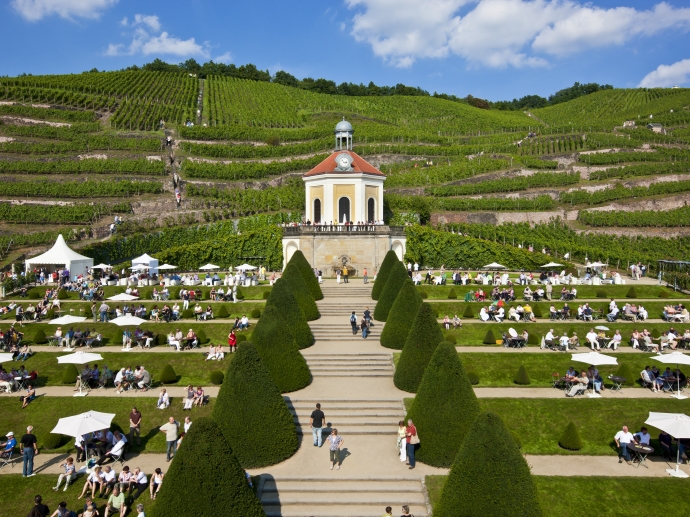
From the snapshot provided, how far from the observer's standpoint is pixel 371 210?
5403 centimetres

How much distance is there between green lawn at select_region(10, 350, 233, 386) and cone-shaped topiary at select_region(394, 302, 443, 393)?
8855 millimetres

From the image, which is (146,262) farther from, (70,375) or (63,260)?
(70,375)

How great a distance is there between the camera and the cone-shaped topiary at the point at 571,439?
59.8 feet

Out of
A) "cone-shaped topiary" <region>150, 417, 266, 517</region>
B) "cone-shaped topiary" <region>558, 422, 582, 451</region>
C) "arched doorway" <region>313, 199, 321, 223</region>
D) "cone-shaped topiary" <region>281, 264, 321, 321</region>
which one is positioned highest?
"arched doorway" <region>313, 199, 321, 223</region>

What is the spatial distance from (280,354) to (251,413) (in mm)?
5206

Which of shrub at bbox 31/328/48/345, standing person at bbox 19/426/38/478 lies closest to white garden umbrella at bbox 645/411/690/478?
standing person at bbox 19/426/38/478

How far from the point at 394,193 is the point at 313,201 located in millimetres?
16932

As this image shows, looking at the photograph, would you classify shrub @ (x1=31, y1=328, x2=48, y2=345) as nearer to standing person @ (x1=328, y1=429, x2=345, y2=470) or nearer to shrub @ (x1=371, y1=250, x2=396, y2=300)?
shrub @ (x1=371, y1=250, x2=396, y2=300)

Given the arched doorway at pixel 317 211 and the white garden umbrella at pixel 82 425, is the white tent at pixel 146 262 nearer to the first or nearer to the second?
the arched doorway at pixel 317 211

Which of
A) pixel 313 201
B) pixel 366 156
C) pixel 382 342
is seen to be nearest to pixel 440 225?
pixel 313 201

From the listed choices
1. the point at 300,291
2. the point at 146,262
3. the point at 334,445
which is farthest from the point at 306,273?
the point at 334,445

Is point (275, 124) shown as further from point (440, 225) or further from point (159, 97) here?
point (440, 225)

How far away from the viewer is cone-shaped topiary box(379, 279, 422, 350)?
26297 millimetres

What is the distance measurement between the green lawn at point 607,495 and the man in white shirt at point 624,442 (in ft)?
4.62
